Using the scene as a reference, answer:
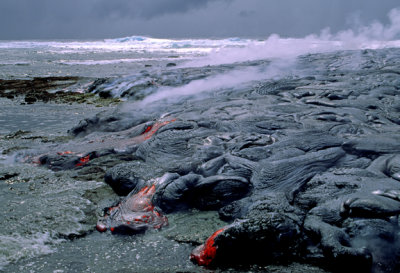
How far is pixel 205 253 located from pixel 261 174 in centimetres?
144

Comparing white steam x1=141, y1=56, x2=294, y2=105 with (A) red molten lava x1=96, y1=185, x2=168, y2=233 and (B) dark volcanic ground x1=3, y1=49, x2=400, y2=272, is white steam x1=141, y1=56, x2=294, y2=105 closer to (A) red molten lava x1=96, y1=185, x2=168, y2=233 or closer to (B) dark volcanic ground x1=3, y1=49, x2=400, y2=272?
(B) dark volcanic ground x1=3, y1=49, x2=400, y2=272

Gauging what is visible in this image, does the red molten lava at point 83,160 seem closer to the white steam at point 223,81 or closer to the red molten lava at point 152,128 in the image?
the red molten lava at point 152,128

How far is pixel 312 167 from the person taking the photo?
4.38 metres

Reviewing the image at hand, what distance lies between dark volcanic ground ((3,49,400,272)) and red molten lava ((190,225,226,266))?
20mm

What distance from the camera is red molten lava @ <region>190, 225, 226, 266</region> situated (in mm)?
3227

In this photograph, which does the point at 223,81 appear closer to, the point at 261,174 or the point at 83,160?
the point at 83,160

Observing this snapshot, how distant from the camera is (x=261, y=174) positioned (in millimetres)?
4352

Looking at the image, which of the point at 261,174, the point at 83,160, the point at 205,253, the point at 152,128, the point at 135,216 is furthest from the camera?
the point at 152,128

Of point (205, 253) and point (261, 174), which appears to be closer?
point (205, 253)

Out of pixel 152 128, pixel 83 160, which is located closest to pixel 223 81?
pixel 152 128

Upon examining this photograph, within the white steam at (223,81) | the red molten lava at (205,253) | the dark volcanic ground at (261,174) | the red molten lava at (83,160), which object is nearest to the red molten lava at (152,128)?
the dark volcanic ground at (261,174)

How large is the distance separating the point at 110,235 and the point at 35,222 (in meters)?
0.91

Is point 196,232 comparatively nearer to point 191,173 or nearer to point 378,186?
point 191,173

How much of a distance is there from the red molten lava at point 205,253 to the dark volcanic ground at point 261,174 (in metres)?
0.02
